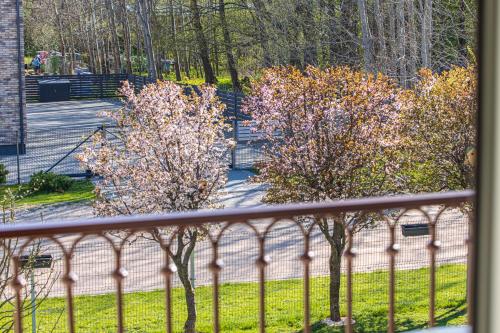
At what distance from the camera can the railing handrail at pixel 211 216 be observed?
2629 mm

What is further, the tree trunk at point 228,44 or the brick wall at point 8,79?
the tree trunk at point 228,44

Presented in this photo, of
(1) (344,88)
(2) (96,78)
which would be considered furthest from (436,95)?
(2) (96,78)

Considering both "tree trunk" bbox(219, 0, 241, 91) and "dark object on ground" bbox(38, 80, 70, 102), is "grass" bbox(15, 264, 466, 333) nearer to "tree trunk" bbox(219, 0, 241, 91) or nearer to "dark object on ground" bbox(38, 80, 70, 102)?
"tree trunk" bbox(219, 0, 241, 91)

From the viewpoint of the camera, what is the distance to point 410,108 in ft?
46.0

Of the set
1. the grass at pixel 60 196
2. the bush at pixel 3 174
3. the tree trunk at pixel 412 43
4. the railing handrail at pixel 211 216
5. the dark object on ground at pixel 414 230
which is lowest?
the grass at pixel 60 196

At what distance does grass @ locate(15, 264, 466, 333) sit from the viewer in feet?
38.0

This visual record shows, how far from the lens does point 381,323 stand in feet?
38.1

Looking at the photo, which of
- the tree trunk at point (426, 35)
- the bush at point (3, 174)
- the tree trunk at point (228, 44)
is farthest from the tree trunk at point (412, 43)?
the tree trunk at point (228, 44)

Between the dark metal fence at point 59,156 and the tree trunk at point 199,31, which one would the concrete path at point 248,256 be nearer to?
the dark metal fence at point 59,156

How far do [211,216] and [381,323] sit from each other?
30.3 feet

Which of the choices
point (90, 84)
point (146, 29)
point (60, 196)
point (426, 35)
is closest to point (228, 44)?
point (146, 29)

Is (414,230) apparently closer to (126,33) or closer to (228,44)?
(228,44)

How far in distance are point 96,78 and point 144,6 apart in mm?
5867

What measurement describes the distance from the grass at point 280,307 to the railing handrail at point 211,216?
8.46 metres
